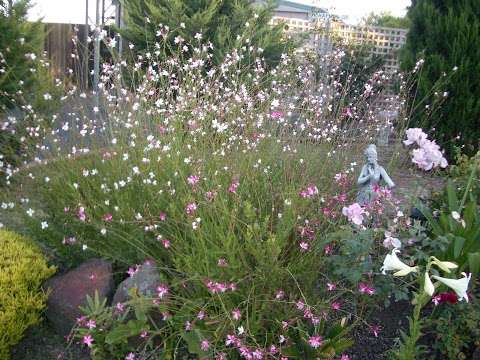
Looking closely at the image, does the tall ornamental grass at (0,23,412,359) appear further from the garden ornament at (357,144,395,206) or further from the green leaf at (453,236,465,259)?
the green leaf at (453,236,465,259)

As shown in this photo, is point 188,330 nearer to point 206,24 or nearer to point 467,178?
point 467,178

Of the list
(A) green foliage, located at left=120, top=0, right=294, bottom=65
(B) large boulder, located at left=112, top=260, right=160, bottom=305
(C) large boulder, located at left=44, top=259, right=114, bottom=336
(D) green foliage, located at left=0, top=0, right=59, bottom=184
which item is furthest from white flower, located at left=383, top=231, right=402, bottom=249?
(A) green foliage, located at left=120, top=0, right=294, bottom=65

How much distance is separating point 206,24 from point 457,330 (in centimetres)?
608

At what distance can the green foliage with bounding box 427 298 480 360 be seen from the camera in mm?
2399

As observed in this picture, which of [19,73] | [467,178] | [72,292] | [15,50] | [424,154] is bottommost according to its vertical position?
[72,292]

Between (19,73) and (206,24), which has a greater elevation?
(206,24)

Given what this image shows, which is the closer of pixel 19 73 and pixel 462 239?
pixel 462 239

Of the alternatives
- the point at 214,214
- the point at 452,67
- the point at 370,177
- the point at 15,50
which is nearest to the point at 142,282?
the point at 214,214

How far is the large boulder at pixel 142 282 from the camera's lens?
276 cm

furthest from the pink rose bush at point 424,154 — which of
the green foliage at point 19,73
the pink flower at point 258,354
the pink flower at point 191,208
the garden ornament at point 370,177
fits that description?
the green foliage at point 19,73

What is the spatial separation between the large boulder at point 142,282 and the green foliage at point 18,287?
0.43 metres

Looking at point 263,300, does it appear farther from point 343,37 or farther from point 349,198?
point 343,37

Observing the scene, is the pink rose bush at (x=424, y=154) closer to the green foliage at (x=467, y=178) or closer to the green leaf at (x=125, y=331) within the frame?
the green foliage at (x=467, y=178)

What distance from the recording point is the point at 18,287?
9.20 ft
